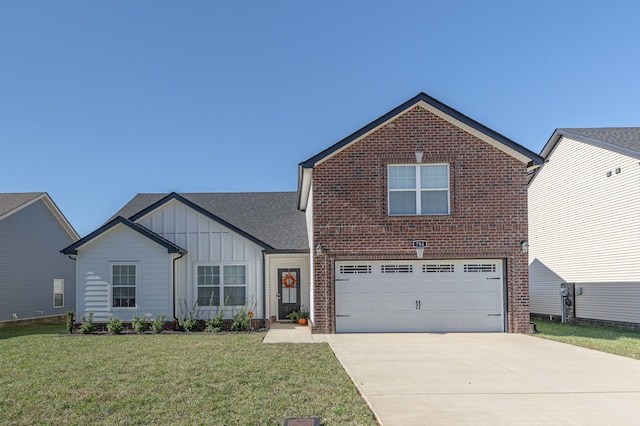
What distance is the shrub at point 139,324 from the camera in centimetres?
1634

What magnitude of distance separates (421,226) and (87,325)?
10.6 metres

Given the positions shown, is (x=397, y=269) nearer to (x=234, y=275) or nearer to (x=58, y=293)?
(x=234, y=275)

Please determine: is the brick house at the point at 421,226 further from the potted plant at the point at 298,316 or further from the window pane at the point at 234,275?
the potted plant at the point at 298,316

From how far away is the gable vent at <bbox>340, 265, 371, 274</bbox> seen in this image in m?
15.9

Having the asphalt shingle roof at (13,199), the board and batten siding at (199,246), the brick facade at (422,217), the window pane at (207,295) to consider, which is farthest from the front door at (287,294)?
A: the asphalt shingle roof at (13,199)

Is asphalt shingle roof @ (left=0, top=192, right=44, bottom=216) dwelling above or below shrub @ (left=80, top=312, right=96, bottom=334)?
above

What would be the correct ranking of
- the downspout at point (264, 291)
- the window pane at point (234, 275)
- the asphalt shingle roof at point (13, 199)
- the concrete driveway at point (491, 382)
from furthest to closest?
the asphalt shingle roof at point (13, 199) < the window pane at point (234, 275) < the downspout at point (264, 291) < the concrete driveway at point (491, 382)

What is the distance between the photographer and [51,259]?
81.3 feet

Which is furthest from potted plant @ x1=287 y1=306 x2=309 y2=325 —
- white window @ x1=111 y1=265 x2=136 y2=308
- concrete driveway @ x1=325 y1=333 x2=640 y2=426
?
concrete driveway @ x1=325 y1=333 x2=640 y2=426

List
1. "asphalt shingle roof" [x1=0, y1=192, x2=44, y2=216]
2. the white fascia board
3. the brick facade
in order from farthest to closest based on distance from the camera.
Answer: "asphalt shingle roof" [x1=0, y1=192, x2=44, y2=216] < the white fascia board < the brick facade

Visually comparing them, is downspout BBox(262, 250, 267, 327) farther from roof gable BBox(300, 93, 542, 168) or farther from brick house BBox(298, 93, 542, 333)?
roof gable BBox(300, 93, 542, 168)

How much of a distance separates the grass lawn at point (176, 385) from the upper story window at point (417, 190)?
5149 millimetres

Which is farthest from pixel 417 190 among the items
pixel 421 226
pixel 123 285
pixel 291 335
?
pixel 123 285

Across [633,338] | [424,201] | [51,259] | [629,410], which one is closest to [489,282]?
[424,201]
